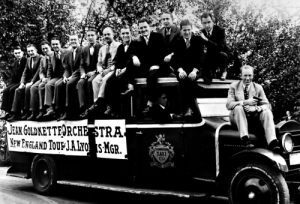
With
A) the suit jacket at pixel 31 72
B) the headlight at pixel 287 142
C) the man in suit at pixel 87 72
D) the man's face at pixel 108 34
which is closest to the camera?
the headlight at pixel 287 142

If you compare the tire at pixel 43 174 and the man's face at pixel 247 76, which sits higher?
the man's face at pixel 247 76

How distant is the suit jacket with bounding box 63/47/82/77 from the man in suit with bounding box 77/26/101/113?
13 centimetres

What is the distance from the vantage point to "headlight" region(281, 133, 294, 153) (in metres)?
6.68

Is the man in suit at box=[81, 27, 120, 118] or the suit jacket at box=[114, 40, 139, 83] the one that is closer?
the suit jacket at box=[114, 40, 139, 83]

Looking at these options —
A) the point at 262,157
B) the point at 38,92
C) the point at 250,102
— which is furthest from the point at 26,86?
the point at 262,157

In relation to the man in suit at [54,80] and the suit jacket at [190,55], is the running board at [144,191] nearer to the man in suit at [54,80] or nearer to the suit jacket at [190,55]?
the man in suit at [54,80]

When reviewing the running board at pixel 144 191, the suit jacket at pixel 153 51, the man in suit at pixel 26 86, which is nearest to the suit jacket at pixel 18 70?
the man in suit at pixel 26 86

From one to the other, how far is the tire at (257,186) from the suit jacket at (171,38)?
241 centimetres

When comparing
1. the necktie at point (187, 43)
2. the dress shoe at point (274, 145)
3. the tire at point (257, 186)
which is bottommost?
the tire at point (257, 186)

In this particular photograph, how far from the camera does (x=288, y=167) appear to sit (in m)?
6.80

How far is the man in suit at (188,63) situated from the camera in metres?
7.50

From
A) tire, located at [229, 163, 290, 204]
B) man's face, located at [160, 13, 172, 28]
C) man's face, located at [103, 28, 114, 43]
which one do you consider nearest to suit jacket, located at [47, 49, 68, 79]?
man's face, located at [103, 28, 114, 43]

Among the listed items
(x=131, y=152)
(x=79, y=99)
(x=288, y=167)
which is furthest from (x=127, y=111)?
(x=288, y=167)

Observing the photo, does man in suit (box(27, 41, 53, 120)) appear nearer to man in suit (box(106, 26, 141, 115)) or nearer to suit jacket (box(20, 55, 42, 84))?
suit jacket (box(20, 55, 42, 84))
